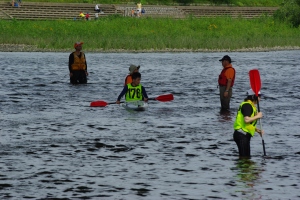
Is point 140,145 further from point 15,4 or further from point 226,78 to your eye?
point 15,4

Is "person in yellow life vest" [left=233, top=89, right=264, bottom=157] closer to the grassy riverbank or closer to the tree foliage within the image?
the grassy riverbank

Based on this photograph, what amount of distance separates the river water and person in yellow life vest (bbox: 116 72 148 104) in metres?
0.54

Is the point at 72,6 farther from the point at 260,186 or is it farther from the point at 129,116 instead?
the point at 260,186

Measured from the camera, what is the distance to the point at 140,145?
19.5 m

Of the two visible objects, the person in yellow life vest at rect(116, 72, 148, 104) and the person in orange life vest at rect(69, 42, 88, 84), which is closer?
the person in yellow life vest at rect(116, 72, 148, 104)

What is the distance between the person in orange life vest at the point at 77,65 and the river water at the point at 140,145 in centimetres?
49

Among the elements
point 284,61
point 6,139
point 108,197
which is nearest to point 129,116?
point 6,139

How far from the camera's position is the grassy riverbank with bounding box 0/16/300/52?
207 feet

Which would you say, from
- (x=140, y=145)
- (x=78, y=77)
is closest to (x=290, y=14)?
(x=78, y=77)

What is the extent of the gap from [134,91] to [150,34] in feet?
150

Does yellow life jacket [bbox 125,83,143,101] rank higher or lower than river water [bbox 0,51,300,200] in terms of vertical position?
higher

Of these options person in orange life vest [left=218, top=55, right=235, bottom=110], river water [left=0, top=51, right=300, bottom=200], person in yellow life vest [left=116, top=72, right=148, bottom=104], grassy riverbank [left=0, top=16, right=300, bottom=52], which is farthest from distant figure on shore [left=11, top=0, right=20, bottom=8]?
person in orange life vest [left=218, top=55, right=235, bottom=110]

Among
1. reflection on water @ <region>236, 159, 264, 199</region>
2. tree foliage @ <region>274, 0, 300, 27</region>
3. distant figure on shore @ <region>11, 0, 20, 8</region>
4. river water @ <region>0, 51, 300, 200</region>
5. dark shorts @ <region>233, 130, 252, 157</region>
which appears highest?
distant figure on shore @ <region>11, 0, 20, 8</region>

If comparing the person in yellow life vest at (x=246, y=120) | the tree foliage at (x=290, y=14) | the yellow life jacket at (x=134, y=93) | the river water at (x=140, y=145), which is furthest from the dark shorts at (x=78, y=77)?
the tree foliage at (x=290, y=14)
